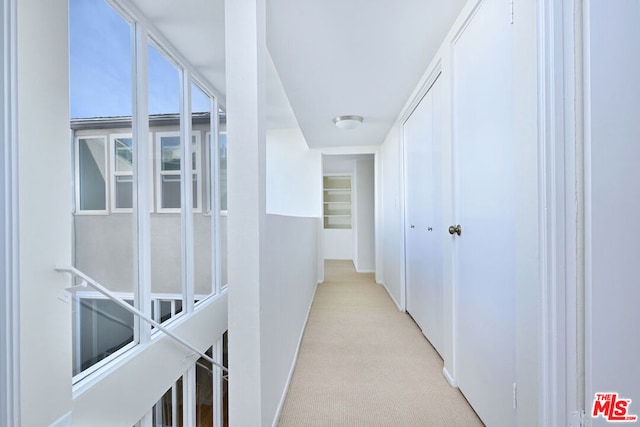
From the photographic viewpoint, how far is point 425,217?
7.79 feet

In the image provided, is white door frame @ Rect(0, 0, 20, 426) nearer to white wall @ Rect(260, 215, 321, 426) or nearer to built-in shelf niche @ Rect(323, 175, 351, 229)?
white wall @ Rect(260, 215, 321, 426)

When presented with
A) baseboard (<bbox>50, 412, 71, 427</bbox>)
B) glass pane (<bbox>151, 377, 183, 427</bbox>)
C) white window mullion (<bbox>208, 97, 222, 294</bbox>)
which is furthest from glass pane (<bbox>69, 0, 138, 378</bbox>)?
white window mullion (<bbox>208, 97, 222, 294</bbox>)

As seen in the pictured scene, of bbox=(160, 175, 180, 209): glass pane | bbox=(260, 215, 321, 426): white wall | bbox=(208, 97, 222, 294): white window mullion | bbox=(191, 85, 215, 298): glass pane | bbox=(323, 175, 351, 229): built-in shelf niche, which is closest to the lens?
bbox=(260, 215, 321, 426): white wall

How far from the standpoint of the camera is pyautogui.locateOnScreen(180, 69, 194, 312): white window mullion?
2.26 m

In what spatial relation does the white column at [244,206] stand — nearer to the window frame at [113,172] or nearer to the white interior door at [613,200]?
the window frame at [113,172]

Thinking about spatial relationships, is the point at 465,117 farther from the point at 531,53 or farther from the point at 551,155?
the point at 551,155

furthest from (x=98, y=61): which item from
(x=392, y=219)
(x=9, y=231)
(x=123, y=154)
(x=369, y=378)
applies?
(x=392, y=219)

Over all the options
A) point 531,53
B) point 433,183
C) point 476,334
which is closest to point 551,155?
point 531,53

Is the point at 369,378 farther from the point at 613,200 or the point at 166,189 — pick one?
the point at 166,189

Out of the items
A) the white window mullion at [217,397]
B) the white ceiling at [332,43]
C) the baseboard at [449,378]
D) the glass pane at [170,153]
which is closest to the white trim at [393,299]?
the baseboard at [449,378]

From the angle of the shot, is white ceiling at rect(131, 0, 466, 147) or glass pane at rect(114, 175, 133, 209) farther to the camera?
glass pane at rect(114, 175, 133, 209)

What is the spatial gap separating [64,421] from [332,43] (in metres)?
2.33

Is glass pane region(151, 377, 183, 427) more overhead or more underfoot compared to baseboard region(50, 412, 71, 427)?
more underfoot

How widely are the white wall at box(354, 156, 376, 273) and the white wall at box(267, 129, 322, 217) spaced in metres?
1.25
